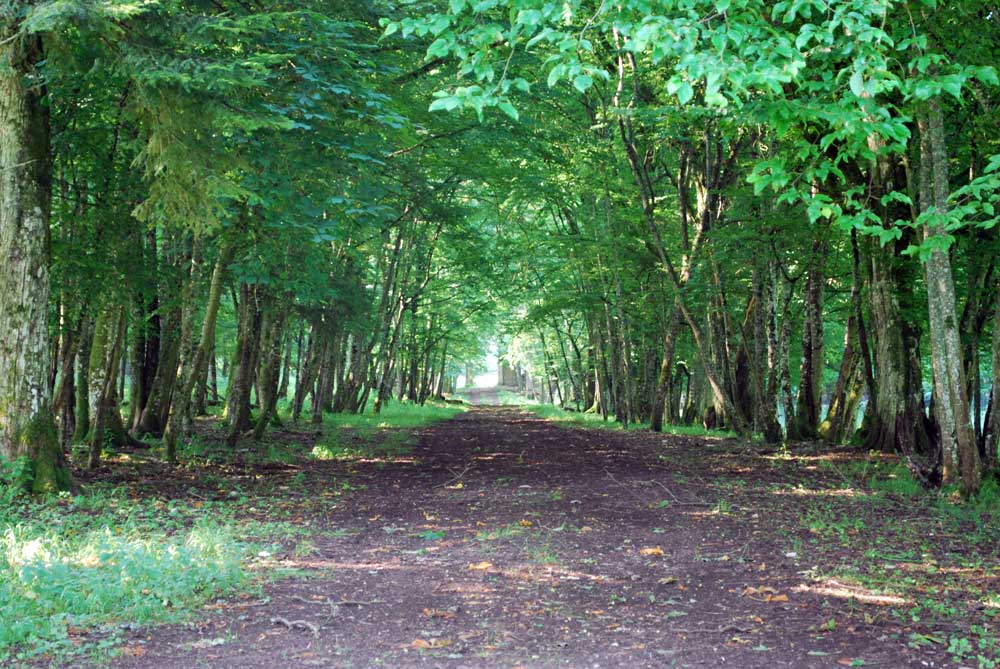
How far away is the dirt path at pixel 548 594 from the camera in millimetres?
4438

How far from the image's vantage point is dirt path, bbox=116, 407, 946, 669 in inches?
175

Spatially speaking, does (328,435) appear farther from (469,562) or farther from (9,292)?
→ (469,562)

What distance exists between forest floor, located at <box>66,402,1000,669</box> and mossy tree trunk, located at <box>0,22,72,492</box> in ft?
5.31

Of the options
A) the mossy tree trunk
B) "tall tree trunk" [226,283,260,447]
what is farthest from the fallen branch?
"tall tree trunk" [226,283,260,447]

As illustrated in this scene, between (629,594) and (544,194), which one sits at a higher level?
(544,194)

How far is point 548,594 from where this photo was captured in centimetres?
563

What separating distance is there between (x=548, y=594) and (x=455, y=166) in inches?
389

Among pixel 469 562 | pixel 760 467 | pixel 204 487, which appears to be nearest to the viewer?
pixel 469 562


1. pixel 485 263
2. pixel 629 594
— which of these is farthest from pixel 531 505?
pixel 485 263

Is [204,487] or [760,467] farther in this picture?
[760,467]

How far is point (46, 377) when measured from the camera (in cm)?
854

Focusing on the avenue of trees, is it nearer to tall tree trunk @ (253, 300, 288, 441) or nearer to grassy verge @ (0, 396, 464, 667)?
tall tree trunk @ (253, 300, 288, 441)

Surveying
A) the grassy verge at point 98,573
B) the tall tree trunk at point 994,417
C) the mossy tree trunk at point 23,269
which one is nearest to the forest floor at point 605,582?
the grassy verge at point 98,573

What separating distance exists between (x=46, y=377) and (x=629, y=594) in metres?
6.63
